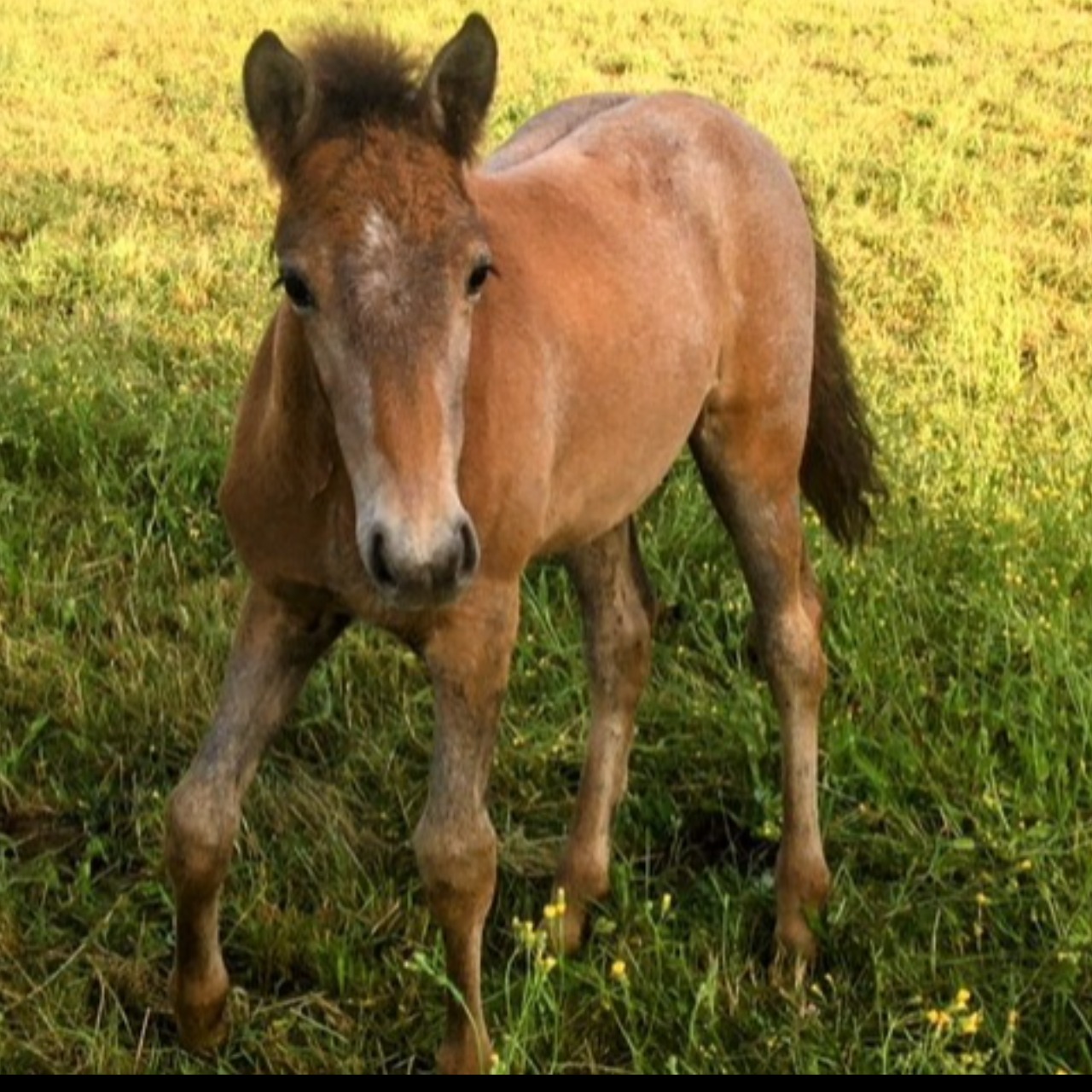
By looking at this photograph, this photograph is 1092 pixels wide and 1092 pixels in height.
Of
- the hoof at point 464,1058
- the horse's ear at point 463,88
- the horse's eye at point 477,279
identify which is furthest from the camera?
the hoof at point 464,1058

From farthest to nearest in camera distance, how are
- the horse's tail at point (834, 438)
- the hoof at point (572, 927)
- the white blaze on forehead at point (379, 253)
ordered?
the horse's tail at point (834, 438)
the hoof at point (572, 927)
the white blaze on forehead at point (379, 253)

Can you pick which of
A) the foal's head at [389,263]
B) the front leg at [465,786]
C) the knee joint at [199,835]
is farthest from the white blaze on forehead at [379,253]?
the knee joint at [199,835]

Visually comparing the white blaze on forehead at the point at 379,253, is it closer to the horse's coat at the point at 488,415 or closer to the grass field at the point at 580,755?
the horse's coat at the point at 488,415

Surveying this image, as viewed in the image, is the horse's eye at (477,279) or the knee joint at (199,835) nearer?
the horse's eye at (477,279)

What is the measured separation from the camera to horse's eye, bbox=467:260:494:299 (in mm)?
2598

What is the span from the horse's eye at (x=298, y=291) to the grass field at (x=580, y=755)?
2.83 ft

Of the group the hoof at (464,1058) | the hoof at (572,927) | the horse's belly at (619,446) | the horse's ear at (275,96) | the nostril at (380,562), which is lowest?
the hoof at (572,927)

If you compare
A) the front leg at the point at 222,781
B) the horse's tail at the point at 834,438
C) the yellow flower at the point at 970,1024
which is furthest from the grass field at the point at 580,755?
the horse's tail at the point at 834,438

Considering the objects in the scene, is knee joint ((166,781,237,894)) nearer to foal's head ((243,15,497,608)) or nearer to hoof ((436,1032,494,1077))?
hoof ((436,1032,494,1077))

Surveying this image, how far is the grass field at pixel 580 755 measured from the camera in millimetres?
3172

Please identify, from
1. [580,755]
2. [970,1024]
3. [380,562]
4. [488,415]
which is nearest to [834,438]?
[580,755]

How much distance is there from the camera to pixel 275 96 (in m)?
2.65

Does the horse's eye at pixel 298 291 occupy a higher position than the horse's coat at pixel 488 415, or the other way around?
the horse's eye at pixel 298 291

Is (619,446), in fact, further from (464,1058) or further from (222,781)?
(464,1058)
